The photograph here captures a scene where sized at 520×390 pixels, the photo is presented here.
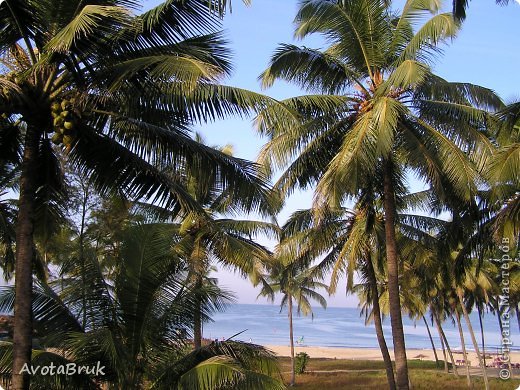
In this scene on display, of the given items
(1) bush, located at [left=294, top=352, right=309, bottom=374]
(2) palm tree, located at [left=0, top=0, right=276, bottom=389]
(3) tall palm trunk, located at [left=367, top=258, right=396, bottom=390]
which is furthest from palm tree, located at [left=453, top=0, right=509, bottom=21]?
(1) bush, located at [left=294, top=352, right=309, bottom=374]

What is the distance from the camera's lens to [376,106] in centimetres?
1201

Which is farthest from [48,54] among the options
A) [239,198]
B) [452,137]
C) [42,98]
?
[452,137]

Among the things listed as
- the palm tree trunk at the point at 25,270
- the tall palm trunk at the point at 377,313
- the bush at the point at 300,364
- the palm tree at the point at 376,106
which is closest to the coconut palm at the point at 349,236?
the tall palm trunk at the point at 377,313

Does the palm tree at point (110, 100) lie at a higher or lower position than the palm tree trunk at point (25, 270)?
higher

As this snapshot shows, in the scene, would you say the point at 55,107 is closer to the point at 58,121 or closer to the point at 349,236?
the point at 58,121

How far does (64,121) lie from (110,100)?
36.8 inches

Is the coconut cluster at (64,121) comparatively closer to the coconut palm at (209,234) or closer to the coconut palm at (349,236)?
the coconut palm at (209,234)

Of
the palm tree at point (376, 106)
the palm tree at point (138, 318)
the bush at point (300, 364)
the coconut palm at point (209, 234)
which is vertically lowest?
the bush at point (300, 364)

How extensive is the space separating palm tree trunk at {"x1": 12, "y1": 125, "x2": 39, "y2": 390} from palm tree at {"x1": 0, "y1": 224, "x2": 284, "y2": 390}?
3.58 feet

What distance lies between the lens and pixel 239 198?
28.2ft

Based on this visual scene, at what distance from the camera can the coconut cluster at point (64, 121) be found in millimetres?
7438

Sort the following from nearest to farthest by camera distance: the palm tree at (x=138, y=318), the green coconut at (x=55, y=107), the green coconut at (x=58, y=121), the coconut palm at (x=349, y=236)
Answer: the green coconut at (x=58, y=121) → the green coconut at (x=55, y=107) → the palm tree at (x=138, y=318) → the coconut palm at (x=349, y=236)

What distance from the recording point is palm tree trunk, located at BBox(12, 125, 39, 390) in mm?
7168

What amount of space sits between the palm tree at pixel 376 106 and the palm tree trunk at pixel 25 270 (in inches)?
219
